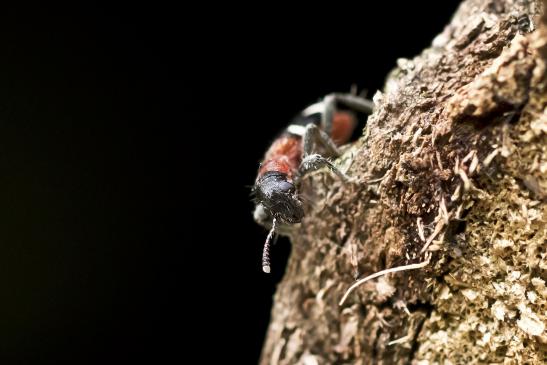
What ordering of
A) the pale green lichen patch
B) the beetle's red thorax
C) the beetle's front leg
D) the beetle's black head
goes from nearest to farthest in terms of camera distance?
the pale green lichen patch < the beetle's black head < the beetle's front leg < the beetle's red thorax

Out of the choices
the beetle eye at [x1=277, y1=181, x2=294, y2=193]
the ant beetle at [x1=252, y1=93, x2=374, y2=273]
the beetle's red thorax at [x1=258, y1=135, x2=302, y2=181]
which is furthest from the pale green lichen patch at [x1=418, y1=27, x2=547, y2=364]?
the beetle's red thorax at [x1=258, y1=135, x2=302, y2=181]

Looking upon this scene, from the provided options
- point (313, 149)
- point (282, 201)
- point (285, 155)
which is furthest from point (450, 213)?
point (285, 155)

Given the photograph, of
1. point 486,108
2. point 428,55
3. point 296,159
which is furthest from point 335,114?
point 486,108

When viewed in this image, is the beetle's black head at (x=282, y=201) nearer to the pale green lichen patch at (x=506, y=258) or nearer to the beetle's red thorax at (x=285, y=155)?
the beetle's red thorax at (x=285, y=155)

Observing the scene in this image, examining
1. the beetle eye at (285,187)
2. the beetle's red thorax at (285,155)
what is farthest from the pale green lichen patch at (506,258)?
the beetle's red thorax at (285,155)

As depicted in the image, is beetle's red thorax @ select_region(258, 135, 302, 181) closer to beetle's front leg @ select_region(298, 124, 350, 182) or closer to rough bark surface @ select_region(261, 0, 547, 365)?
beetle's front leg @ select_region(298, 124, 350, 182)

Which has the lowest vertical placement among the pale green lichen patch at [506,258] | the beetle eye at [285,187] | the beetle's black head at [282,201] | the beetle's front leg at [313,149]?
the pale green lichen patch at [506,258]

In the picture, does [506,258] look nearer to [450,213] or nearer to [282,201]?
[450,213]

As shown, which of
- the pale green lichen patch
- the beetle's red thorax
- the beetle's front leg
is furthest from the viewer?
the beetle's red thorax
